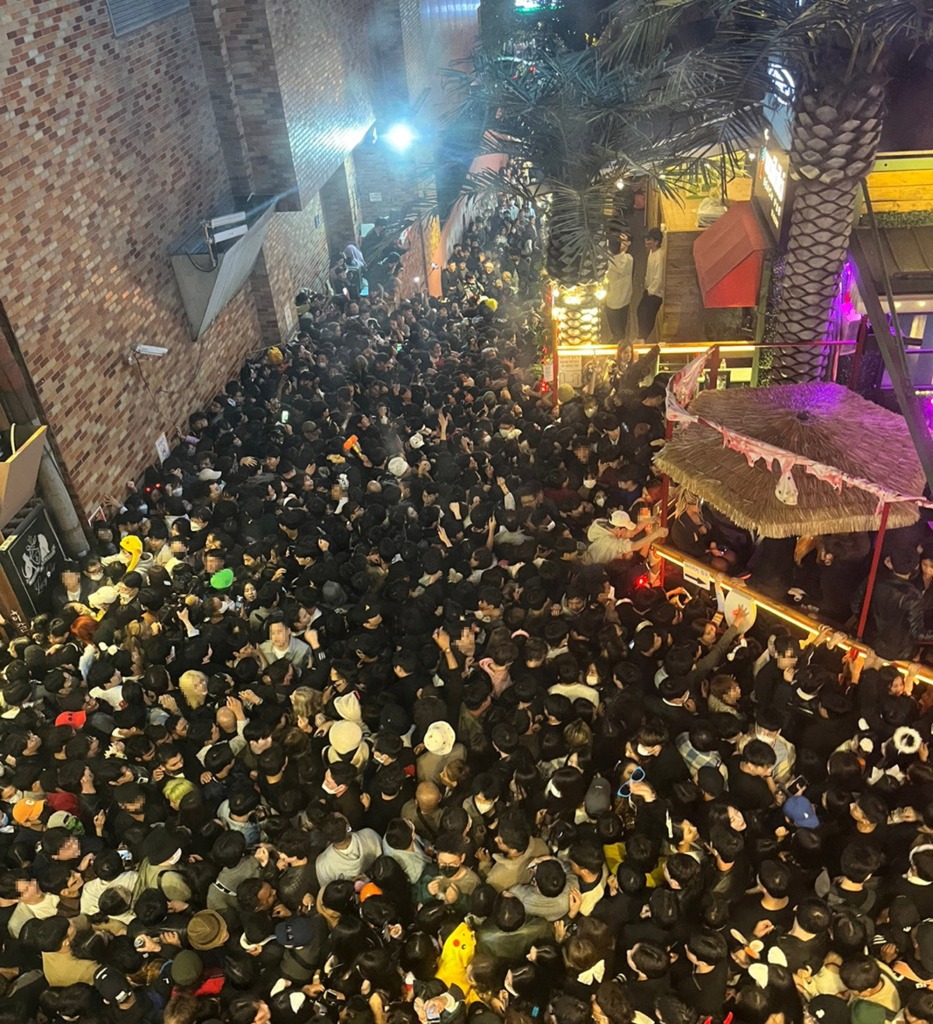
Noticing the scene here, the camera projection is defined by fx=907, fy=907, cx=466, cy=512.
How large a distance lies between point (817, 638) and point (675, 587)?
1672 millimetres

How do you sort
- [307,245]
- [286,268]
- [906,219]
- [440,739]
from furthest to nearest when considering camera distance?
1. [307,245]
2. [286,268]
3. [906,219]
4. [440,739]

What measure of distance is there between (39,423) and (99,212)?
262 centimetres

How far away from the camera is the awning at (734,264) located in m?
12.1

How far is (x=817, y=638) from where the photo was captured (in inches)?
284

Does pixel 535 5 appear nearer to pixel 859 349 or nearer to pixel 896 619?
pixel 859 349

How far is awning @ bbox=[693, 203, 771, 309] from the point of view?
1208 cm

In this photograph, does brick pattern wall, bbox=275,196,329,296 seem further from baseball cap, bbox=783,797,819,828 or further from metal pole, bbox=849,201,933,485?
baseball cap, bbox=783,797,819,828

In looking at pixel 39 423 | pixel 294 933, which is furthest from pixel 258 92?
pixel 294 933

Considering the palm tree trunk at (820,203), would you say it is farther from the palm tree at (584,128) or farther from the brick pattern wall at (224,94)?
the brick pattern wall at (224,94)

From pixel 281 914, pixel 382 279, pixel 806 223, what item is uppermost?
pixel 806 223

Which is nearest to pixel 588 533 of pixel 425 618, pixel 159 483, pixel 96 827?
pixel 425 618

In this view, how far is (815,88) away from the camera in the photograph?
28.9 ft

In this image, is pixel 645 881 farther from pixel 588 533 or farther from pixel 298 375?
pixel 298 375

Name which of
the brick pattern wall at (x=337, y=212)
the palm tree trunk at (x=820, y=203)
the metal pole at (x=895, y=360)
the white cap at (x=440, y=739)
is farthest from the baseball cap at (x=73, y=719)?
the brick pattern wall at (x=337, y=212)
